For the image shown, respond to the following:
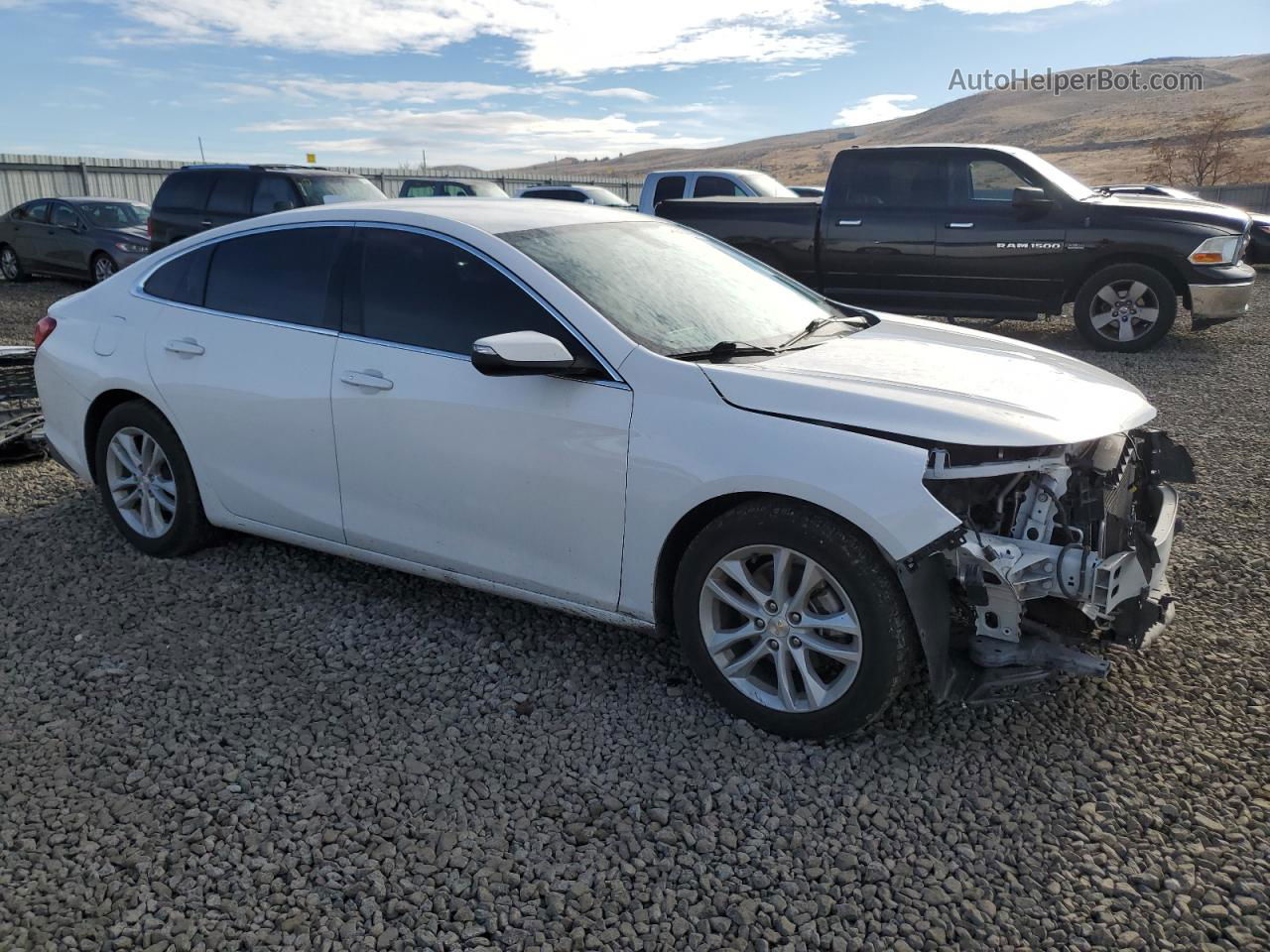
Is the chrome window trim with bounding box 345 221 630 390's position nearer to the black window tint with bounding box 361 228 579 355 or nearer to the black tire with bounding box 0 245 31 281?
the black window tint with bounding box 361 228 579 355

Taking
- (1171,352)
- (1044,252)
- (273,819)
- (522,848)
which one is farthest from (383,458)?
(1171,352)

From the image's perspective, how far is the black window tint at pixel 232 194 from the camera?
13211mm

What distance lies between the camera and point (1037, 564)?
296 centimetres

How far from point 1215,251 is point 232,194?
1163 cm

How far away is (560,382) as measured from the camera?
11.1 feet

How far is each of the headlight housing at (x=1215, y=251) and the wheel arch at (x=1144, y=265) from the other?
8.8 inches

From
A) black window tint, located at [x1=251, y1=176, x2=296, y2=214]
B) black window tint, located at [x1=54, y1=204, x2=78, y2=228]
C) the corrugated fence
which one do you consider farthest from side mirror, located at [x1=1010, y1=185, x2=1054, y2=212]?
the corrugated fence

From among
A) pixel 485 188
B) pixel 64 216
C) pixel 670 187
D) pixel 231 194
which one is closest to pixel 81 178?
pixel 64 216

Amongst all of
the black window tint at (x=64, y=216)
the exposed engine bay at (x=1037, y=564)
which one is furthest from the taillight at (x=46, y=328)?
the black window tint at (x=64, y=216)

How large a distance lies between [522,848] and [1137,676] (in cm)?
229

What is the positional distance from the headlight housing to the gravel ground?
642cm

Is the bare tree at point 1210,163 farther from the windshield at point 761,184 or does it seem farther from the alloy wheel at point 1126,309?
the alloy wheel at point 1126,309

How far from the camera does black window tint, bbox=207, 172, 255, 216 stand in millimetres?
13211

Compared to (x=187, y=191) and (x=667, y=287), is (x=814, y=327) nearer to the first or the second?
(x=667, y=287)
